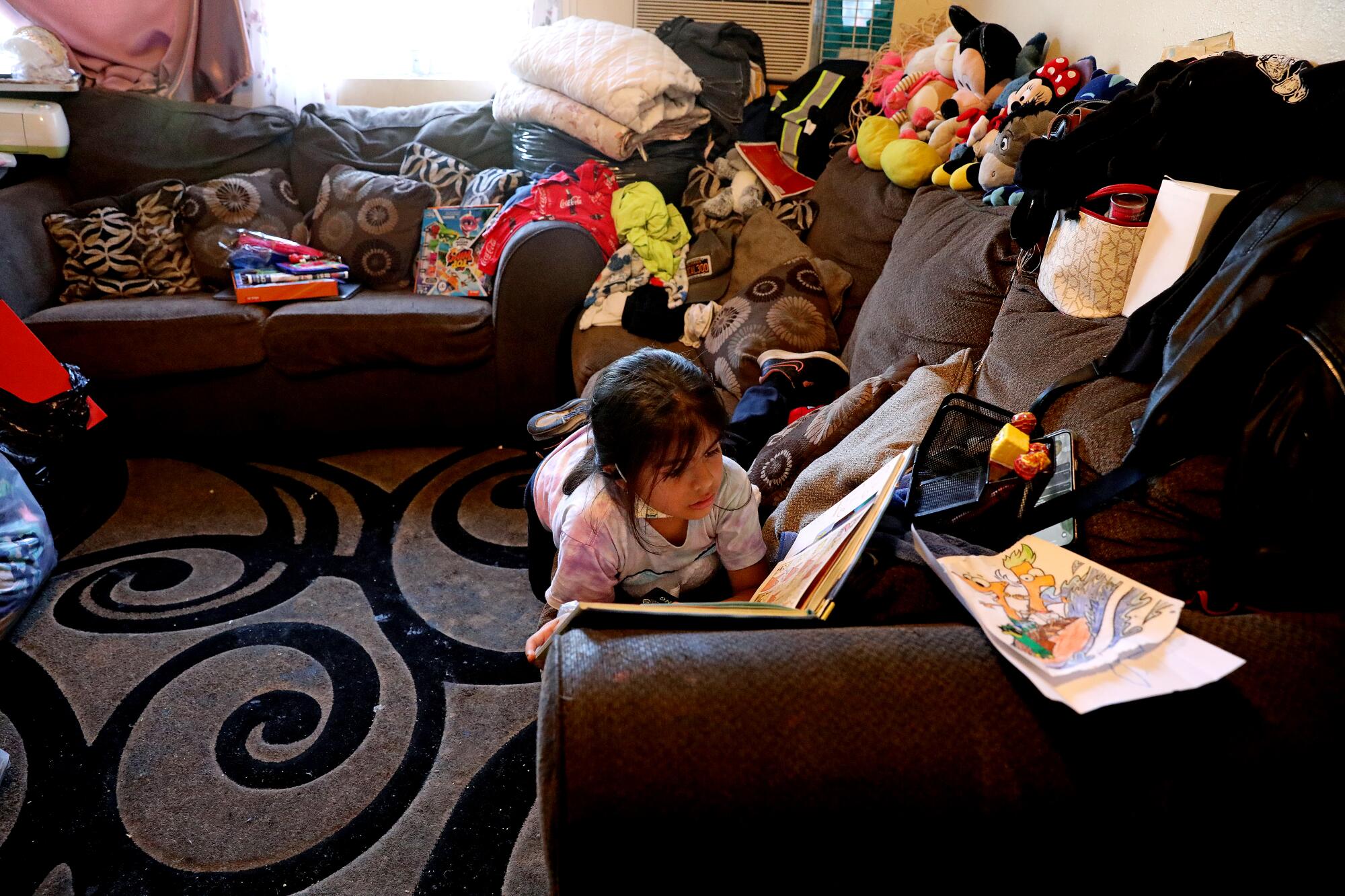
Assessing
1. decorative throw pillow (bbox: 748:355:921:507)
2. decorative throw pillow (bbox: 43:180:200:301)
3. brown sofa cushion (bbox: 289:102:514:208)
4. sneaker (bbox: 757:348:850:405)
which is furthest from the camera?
brown sofa cushion (bbox: 289:102:514:208)

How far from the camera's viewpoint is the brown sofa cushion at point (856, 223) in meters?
2.26

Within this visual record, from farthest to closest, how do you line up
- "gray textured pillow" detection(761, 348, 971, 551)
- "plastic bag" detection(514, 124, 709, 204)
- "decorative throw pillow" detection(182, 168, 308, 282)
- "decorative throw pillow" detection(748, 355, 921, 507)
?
"plastic bag" detection(514, 124, 709, 204) < "decorative throw pillow" detection(182, 168, 308, 282) < "decorative throw pillow" detection(748, 355, 921, 507) < "gray textured pillow" detection(761, 348, 971, 551)

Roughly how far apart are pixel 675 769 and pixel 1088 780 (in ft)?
1.19

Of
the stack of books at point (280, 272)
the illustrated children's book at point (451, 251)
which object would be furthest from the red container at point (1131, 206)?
the stack of books at point (280, 272)

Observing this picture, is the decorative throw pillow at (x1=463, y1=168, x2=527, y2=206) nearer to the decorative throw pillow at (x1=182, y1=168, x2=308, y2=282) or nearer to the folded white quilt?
the folded white quilt

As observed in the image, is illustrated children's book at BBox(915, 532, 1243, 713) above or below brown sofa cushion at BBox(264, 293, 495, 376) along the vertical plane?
above

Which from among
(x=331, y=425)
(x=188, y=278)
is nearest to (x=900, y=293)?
(x=331, y=425)

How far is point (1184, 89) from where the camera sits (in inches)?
50.6

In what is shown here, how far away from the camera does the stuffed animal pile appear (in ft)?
6.01

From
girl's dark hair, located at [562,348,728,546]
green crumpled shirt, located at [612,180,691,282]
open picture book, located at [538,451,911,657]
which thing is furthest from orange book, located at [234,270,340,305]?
open picture book, located at [538,451,911,657]

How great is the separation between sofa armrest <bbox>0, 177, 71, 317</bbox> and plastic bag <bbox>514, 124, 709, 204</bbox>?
1.42 m

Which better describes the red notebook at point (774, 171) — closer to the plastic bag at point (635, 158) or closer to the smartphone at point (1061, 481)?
the plastic bag at point (635, 158)

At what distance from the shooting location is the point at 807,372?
6.49 ft

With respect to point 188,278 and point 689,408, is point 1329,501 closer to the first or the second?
point 689,408
